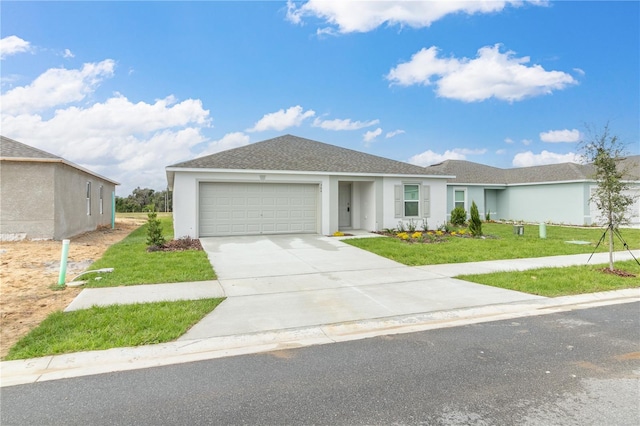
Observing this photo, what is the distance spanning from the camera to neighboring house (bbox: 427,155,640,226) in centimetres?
2251

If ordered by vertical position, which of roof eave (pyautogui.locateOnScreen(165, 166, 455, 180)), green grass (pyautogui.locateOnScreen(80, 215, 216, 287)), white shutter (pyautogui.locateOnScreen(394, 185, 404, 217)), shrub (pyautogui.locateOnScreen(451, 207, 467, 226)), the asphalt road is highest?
roof eave (pyautogui.locateOnScreen(165, 166, 455, 180))

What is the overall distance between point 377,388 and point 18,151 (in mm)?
16749

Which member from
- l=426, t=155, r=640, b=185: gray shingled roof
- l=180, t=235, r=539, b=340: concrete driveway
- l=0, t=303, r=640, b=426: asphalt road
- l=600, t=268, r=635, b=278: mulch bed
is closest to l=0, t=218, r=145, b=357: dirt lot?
l=0, t=303, r=640, b=426: asphalt road

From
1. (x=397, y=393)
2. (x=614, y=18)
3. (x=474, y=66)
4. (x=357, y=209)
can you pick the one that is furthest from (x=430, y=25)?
(x=397, y=393)

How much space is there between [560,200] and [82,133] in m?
29.5

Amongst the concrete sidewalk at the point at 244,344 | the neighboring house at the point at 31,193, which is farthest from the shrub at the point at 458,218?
the neighboring house at the point at 31,193

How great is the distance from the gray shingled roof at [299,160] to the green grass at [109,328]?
9526 millimetres

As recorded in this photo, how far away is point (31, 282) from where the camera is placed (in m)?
7.69

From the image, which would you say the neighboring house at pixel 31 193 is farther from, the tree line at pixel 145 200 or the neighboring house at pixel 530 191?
the tree line at pixel 145 200

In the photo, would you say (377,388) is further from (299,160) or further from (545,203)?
(545,203)

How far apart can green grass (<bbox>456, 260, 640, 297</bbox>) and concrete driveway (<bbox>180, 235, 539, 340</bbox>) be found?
1.53 ft

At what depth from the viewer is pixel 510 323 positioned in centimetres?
530

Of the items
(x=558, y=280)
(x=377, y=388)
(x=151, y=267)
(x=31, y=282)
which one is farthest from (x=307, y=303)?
(x=31, y=282)

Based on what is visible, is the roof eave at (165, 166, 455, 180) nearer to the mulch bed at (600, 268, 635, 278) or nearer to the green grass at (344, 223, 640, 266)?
the green grass at (344, 223, 640, 266)
